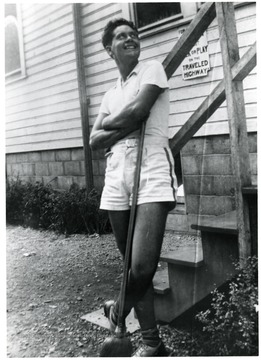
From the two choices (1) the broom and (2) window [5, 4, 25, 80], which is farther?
(2) window [5, 4, 25, 80]

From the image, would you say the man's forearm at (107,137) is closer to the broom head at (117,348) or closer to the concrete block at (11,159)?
the broom head at (117,348)

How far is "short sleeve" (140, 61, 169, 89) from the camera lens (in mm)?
2004

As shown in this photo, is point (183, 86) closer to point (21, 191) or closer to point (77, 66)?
point (77, 66)

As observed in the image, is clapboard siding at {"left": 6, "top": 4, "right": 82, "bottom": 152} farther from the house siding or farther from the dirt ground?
the dirt ground

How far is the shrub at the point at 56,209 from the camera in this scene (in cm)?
526

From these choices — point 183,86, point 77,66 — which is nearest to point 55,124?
point 77,66

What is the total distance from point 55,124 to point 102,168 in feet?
4.30

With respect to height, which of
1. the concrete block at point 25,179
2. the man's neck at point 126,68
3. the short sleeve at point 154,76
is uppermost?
the man's neck at point 126,68

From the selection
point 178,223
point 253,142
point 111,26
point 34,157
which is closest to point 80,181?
point 34,157

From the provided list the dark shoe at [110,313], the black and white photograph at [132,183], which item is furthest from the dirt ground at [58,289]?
the dark shoe at [110,313]

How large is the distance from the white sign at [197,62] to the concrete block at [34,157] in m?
3.38

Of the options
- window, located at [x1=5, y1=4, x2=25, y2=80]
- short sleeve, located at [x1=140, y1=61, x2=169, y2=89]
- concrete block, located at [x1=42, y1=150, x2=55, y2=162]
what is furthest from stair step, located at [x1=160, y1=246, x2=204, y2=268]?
window, located at [x1=5, y1=4, x2=25, y2=80]

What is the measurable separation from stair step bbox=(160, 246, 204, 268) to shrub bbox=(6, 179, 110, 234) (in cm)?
267

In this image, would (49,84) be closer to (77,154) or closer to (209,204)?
(77,154)
